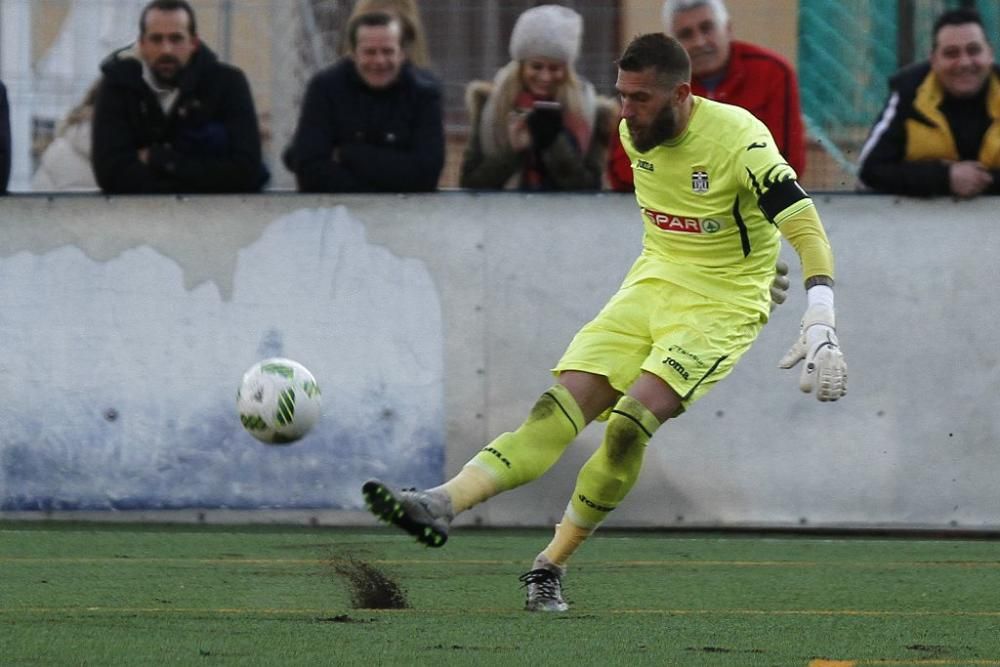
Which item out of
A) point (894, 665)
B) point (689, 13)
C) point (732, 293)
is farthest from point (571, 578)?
point (689, 13)

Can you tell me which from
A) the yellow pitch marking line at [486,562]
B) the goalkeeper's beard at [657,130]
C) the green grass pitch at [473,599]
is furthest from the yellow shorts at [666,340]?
the yellow pitch marking line at [486,562]

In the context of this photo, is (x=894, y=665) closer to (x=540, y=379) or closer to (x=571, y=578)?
(x=571, y=578)

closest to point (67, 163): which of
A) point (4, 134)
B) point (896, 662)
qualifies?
point (4, 134)

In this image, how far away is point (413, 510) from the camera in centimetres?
613

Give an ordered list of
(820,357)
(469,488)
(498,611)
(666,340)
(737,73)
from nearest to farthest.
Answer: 1. (820,357)
2. (469,488)
3. (498,611)
4. (666,340)
5. (737,73)

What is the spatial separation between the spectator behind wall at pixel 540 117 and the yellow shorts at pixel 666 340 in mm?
3003

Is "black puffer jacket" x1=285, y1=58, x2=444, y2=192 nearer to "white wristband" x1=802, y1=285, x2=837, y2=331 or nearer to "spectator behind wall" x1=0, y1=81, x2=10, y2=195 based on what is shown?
"spectator behind wall" x1=0, y1=81, x2=10, y2=195

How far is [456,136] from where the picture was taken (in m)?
10.4

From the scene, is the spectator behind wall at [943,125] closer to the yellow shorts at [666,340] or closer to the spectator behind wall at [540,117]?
the spectator behind wall at [540,117]

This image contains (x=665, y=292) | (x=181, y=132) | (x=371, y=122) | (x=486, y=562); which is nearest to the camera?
(x=665, y=292)

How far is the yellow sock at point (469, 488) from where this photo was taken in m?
6.35

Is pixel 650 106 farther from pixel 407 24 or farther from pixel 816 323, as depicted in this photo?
pixel 407 24

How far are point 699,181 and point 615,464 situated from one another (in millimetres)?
1043

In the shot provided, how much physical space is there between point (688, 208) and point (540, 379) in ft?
10.3
